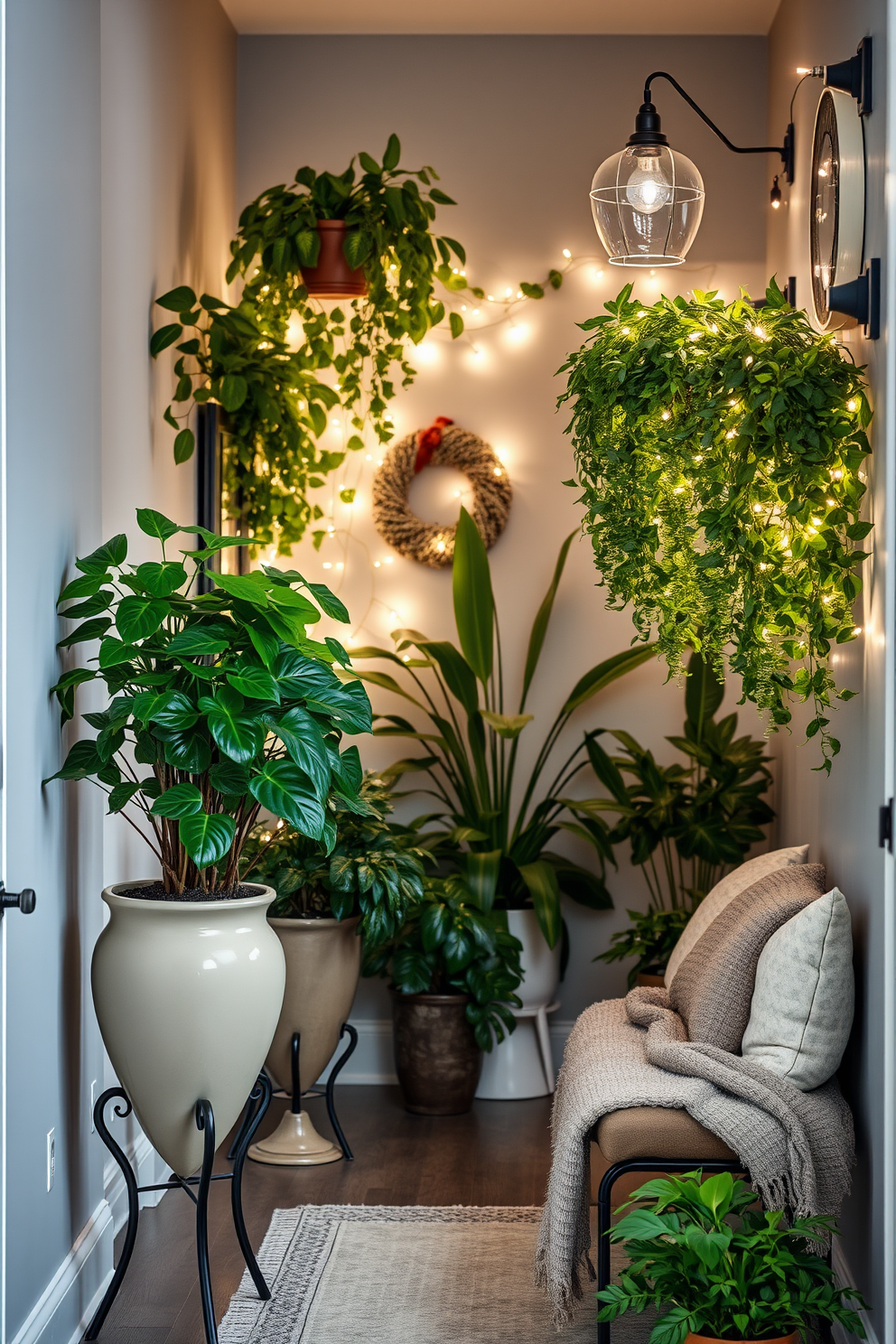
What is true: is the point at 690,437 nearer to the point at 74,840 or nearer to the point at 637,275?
the point at 74,840

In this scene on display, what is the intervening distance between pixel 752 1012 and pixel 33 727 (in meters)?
1.45

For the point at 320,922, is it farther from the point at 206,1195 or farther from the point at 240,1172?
the point at 206,1195

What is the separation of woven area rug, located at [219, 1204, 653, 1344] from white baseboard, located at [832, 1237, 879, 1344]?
368 millimetres

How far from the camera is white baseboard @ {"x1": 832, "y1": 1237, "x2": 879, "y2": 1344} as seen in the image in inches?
94.7

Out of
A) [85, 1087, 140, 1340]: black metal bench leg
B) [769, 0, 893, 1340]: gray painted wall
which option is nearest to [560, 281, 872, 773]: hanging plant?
[769, 0, 893, 1340]: gray painted wall

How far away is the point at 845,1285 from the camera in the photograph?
268 cm

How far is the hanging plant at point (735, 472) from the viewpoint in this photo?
2.38m

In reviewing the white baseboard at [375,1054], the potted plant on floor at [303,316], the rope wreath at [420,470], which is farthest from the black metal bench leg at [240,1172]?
the rope wreath at [420,470]

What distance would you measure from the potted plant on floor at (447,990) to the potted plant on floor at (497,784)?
0.12 meters

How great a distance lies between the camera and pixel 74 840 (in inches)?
107

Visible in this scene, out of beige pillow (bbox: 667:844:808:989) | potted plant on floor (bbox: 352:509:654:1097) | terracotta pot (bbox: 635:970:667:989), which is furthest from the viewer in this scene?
potted plant on floor (bbox: 352:509:654:1097)

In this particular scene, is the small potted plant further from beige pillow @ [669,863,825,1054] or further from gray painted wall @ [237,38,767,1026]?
gray painted wall @ [237,38,767,1026]

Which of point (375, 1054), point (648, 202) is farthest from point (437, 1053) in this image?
point (648, 202)

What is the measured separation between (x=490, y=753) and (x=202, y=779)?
1.89 metres
